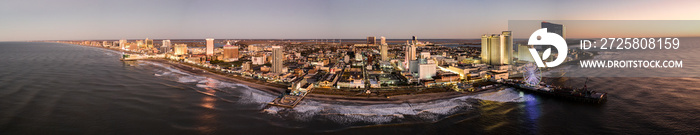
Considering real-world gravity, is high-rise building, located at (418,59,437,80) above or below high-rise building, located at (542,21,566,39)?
below

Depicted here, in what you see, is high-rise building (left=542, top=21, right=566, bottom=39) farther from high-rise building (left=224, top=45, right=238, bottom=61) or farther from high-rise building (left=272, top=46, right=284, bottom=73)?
high-rise building (left=224, top=45, right=238, bottom=61)

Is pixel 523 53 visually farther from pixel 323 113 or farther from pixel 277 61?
pixel 323 113

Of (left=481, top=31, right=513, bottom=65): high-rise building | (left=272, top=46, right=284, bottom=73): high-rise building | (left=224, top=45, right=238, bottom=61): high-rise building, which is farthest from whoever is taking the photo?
(left=224, top=45, right=238, bottom=61): high-rise building

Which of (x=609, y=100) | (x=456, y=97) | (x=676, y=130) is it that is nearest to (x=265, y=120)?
(x=456, y=97)

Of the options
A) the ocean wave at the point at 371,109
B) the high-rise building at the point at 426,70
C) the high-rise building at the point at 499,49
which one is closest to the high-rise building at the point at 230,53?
the ocean wave at the point at 371,109

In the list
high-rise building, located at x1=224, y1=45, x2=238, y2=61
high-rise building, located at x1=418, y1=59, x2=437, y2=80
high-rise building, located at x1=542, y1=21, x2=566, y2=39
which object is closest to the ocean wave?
high-rise building, located at x1=418, y1=59, x2=437, y2=80

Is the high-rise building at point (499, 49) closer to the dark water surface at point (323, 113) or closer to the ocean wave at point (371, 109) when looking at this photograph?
the dark water surface at point (323, 113)

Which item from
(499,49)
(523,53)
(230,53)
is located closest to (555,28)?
(499,49)
